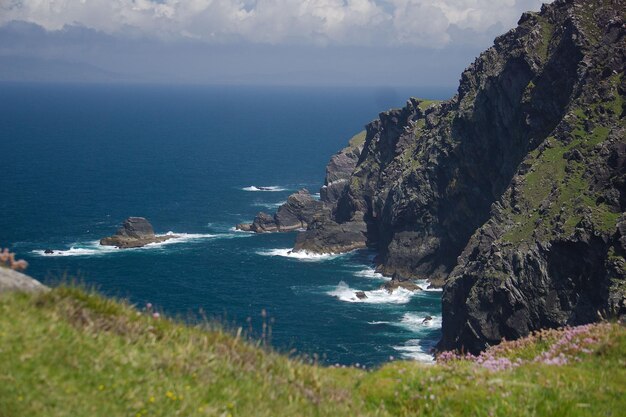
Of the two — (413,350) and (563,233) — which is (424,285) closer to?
(413,350)

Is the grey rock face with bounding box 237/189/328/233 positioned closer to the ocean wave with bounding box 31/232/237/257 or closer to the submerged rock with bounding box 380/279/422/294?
the ocean wave with bounding box 31/232/237/257

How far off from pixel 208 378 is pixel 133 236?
12964 cm

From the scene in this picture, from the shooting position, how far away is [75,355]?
11445 mm

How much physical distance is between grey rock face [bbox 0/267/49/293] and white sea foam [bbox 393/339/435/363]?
246 ft

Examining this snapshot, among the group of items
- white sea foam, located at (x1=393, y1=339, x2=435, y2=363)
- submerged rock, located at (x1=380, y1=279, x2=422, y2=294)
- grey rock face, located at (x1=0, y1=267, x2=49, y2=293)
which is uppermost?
grey rock face, located at (x1=0, y1=267, x2=49, y2=293)

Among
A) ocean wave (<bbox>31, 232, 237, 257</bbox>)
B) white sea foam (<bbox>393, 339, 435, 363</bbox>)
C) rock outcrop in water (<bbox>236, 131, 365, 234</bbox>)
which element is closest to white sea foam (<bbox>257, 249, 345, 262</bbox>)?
rock outcrop in water (<bbox>236, 131, 365, 234</bbox>)

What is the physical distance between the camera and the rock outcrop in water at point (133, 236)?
13550cm

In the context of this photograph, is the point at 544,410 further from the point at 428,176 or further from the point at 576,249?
the point at 428,176

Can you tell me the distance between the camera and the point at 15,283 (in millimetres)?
13359

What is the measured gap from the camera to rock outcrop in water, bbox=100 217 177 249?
13550cm

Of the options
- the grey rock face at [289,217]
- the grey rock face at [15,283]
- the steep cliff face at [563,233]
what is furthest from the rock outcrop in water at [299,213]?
the grey rock face at [15,283]

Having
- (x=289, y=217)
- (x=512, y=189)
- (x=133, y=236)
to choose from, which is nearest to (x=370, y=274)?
(x=289, y=217)

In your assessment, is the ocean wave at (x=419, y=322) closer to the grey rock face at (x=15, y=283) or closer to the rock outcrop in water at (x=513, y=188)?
the rock outcrop in water at (x=513, y=188)

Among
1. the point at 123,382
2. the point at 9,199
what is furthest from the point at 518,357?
the point at 9,199
